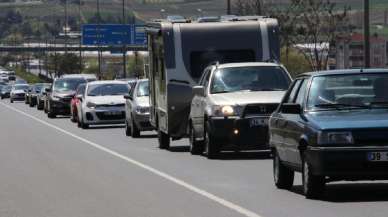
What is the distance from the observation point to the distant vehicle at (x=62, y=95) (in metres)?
53.9

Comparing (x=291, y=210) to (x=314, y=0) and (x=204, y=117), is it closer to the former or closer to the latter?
(x=204, y=117)

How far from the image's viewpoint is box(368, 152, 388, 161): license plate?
14539 millimetres

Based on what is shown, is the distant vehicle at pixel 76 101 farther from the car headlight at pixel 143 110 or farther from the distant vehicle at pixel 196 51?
→ the distant vehicle at pixel 196 51

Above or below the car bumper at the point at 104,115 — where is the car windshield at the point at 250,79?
above

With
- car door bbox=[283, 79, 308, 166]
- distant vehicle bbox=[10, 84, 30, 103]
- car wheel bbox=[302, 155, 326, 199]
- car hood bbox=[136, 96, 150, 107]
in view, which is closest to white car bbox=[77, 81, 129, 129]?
car hood bbox=[136, 96, 150, 107]

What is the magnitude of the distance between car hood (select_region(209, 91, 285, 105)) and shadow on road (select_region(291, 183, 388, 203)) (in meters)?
6.16

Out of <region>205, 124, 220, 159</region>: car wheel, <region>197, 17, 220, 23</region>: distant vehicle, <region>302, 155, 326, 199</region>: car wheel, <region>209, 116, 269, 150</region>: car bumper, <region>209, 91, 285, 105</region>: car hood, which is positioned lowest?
<region>205, 124, 220, 159</region>: car wheel

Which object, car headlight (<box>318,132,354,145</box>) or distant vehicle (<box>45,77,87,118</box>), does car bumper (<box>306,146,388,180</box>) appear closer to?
car headlight (<box>318,132,354,145</box>)

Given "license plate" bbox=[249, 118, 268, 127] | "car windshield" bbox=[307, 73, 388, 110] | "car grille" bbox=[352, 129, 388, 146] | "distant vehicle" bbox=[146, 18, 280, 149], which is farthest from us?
"distant vehicle" bbox=[146, 18, 280, 149]

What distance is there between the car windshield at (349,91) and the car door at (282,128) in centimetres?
67

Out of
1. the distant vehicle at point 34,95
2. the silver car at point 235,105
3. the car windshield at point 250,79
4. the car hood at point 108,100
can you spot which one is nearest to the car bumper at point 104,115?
the car hood at point 108,100

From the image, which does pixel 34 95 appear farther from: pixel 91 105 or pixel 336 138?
pixel 336 138

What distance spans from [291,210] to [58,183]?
569 centimetres

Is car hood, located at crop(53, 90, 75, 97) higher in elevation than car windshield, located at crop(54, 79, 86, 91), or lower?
lower
